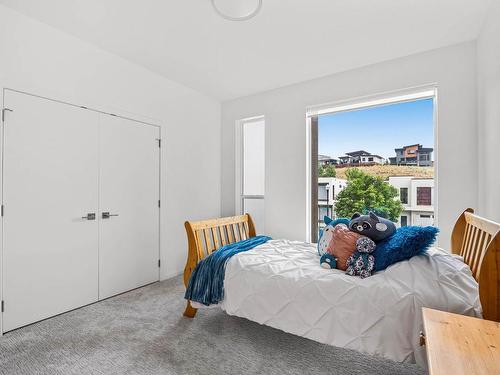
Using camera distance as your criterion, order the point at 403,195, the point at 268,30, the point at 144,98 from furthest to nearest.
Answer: the point at 144,98 → the point at 403,195 → the point at 268,30

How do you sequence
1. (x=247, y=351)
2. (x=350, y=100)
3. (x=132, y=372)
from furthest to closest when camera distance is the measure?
(x=350, y=100), (x=247, y=351), (x=132, y=372)

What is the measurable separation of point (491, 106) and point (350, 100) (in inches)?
55.6

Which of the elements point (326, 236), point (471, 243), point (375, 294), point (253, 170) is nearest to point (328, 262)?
point (326, 236)

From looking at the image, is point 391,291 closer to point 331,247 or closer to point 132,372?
point 331,247

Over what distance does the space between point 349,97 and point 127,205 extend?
9.48 ft

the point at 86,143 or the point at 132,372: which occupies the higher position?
the point at 86,143

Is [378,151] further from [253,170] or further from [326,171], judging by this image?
[253,170]

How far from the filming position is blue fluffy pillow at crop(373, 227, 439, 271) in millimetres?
1868

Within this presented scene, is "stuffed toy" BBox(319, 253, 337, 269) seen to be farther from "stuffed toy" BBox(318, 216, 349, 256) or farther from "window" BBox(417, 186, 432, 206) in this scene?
"window" BBox(417, 186, 432, 206)

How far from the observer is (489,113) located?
2264 mm

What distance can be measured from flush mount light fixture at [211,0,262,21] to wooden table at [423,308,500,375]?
7.49ft

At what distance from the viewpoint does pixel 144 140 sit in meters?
3.37

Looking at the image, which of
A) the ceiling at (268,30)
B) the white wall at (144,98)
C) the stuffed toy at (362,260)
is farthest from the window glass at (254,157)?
the stuffed toy at (362,260)

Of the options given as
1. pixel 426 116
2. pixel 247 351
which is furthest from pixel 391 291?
pixel 426 116
